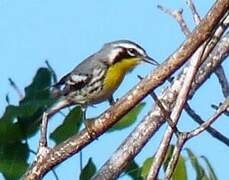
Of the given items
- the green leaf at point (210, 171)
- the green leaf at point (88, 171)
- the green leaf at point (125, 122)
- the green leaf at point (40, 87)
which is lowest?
the green leaf at point (210, 171)

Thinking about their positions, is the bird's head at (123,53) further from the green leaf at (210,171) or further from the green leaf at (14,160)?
the green leaf at (210,171)

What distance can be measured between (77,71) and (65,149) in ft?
4.85

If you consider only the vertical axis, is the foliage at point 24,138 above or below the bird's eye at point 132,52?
below

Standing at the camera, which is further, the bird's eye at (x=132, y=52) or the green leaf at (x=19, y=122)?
the bird's eye at (x=132, y=52)

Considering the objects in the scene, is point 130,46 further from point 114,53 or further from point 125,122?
point 125,122

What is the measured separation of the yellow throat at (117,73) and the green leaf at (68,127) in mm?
748

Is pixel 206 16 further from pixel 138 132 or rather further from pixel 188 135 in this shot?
pixel 138 132

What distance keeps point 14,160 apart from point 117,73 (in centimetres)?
105

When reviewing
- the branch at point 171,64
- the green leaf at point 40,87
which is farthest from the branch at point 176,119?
the green leaf at point 40,87

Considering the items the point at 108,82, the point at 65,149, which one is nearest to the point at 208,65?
the point at 65,149

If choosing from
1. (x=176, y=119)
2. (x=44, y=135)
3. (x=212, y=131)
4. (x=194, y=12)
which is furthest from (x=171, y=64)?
(x=194, y=12)

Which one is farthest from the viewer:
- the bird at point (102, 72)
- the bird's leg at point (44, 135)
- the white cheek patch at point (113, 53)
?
the white cheek patch at point (113, 53)

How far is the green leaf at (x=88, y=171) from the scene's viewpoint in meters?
1.73

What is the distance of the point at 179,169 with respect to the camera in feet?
5.63
